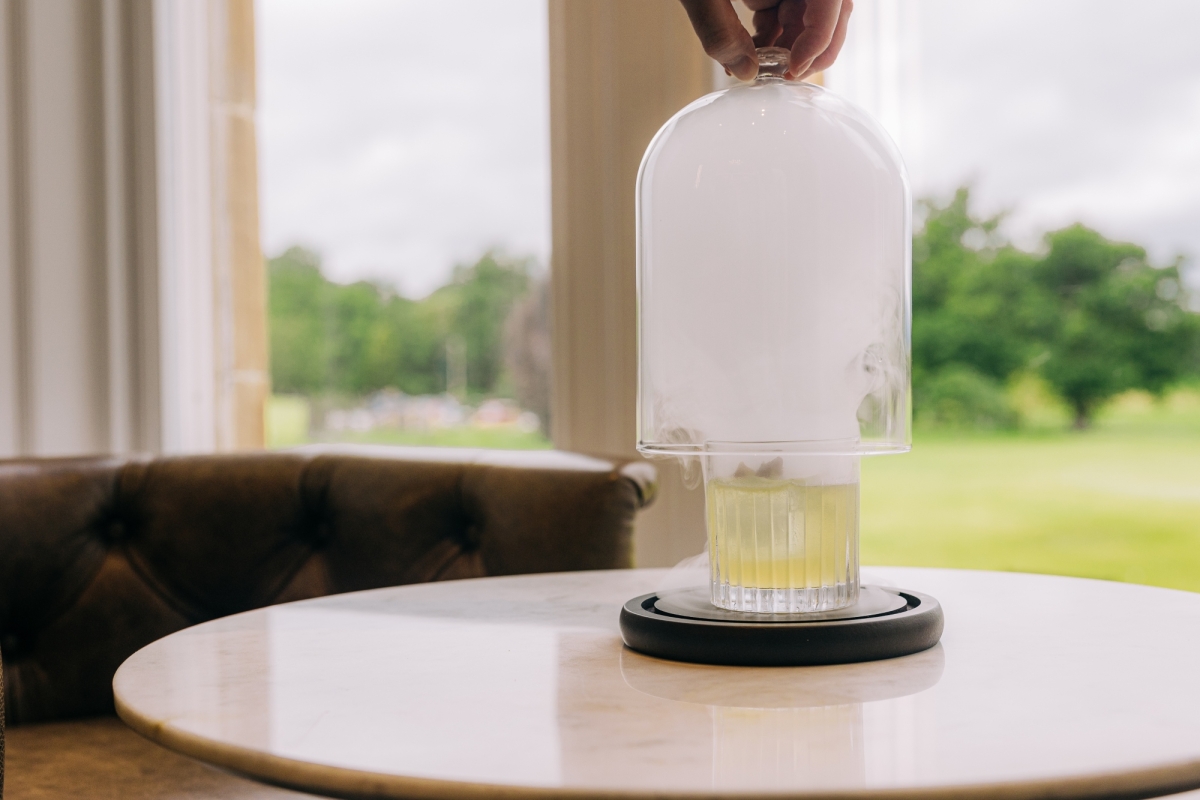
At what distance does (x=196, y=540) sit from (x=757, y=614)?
0.85 metres

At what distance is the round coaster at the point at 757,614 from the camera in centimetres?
50

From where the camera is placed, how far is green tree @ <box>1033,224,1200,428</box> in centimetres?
165

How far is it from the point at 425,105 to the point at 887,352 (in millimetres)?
1440

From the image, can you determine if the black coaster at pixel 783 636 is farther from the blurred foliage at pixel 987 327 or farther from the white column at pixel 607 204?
the blurred foliage at pixel 987 327

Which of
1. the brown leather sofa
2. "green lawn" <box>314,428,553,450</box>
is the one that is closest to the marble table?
the brown leather sofa

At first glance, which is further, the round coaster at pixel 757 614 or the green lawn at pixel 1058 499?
the green lawn at pixel 1058 499

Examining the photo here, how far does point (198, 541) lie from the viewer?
3.85ft

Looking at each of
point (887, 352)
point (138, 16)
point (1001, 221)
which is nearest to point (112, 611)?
point (887, 352)

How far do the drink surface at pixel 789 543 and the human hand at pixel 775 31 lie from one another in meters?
0.25

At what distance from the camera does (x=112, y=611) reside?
1155 mm

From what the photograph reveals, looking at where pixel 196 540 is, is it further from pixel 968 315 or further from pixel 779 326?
pixel 968 315

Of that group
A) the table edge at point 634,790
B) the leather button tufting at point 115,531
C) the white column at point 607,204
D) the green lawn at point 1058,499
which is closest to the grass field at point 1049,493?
the green lawn at point 1058,499

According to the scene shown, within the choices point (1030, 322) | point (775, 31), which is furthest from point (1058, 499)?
point (775, 31)

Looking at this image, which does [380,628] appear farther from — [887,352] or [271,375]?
[271,375]
